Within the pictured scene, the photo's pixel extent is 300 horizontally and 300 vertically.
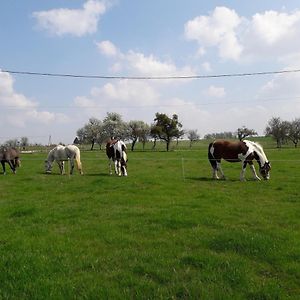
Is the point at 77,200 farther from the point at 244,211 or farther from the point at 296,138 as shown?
the point at 296,138

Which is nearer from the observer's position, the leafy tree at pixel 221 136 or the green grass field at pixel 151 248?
the green grass field at pixel 151 248

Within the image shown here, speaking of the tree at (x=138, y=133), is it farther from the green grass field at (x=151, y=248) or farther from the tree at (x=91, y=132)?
the green grass field at (x=151, y=248)

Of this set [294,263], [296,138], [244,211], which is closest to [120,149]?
[244,211]

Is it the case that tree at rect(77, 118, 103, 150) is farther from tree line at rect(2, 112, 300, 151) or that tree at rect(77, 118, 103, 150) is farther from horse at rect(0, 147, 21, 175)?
horse at rect(0, 147, 21, 175)

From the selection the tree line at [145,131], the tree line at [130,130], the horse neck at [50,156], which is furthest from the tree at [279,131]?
the horse neck at [50,156]

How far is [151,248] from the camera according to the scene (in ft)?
23.9

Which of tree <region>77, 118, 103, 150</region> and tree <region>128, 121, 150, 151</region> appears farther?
tree <region>77, 118, 103, 150</region>

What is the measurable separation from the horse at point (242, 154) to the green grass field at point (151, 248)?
20.2 ft

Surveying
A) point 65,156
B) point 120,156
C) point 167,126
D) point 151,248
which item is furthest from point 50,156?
point 167,126

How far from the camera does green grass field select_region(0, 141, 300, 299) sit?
5457mm

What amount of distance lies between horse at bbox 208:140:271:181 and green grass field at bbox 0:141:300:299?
6157 millimetres

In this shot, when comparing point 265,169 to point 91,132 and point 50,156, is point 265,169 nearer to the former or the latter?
point 50,156

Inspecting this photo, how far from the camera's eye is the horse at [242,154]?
763 inches

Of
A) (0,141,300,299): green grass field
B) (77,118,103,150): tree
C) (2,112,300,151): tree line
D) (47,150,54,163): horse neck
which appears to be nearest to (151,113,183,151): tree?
(2,112,300,151): tree line
